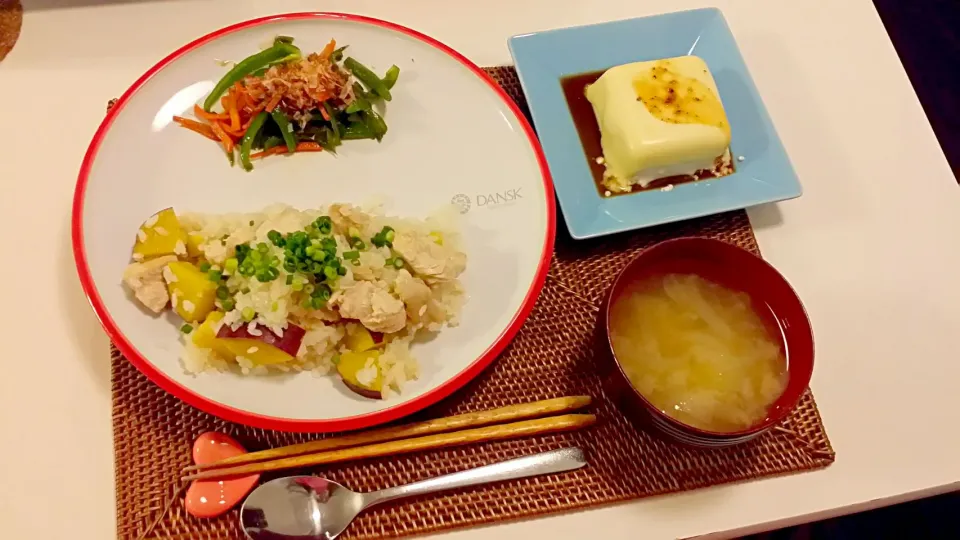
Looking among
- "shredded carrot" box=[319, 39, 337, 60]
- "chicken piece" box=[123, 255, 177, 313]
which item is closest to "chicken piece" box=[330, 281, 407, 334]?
"chicken piece" box=[123, 255, 177, 313]

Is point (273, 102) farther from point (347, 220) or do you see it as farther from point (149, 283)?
point (149, 283)

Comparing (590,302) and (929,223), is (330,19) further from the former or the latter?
(929,223)

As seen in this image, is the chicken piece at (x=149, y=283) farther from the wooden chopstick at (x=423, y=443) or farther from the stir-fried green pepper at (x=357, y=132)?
the stir-fried green pepper at (x=357, y=132)

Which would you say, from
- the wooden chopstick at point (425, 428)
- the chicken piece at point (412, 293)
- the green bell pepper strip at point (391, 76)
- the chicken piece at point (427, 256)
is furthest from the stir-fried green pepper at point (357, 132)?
the wooden chopstick at point (425, 428)

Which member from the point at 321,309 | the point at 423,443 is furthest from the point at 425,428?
the point at 321,309

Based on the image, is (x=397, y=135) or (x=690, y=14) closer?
(x=397, y=135)

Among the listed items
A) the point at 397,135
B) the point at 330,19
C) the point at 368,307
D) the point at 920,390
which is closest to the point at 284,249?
the point at 368,307
